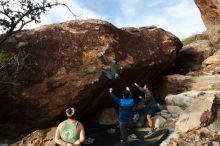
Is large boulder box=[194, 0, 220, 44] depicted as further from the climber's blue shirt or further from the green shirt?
the green shirt

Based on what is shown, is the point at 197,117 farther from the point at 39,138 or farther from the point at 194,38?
the point at 194,38

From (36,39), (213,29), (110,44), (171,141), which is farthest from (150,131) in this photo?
(213,29)

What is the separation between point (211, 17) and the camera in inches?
995

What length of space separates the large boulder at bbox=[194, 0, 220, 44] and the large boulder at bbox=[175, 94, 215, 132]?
1040cm

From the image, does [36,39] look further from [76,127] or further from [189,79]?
[76,127]

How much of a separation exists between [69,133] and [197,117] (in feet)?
23.5

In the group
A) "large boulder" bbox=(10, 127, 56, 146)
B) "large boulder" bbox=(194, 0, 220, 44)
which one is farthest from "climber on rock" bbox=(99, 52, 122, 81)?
"large boulder" bbox=(194, 0, 220, 44)

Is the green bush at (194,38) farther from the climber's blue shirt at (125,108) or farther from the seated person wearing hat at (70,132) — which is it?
the seated person wearing hat at (70,132)

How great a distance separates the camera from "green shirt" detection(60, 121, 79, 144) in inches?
338

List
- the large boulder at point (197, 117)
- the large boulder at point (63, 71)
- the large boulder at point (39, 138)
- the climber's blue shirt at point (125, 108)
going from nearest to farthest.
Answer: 1. the climber's blue shirt at point (125, 108)
2. the large boulder at point (197, 117)
3. the large boulder at point (63, 71)
4. the large boulder at point (39, 138)

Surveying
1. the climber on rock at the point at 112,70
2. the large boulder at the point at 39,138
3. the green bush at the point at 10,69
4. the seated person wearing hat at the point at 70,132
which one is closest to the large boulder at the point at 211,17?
the climber on rock at the point at 112,70

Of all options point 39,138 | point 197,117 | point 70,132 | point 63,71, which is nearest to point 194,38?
point 63,71

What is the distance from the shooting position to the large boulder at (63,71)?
16484 millimetres

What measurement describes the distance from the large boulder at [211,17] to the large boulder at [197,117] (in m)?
10.4
